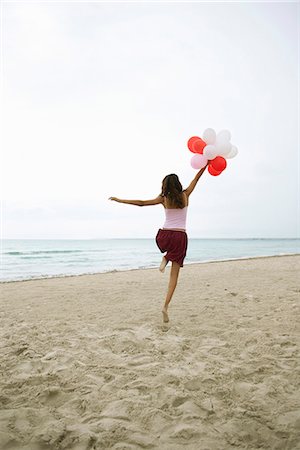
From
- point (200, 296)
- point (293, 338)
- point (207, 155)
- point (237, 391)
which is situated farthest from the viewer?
point (200, 296)

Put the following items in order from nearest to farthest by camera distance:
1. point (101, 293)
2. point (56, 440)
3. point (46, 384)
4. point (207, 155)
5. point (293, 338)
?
point (56, 440) → point (46, 384) → point (293, 338) → point (207, 155) → point (101, 293)

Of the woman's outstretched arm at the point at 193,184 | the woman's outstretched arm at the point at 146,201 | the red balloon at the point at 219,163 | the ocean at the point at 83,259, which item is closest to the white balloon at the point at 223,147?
the red balloon at the point at 219,163

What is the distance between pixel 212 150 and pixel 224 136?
0.96 feet

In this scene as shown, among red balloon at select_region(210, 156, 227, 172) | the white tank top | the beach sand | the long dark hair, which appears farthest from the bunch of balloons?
the beach sand

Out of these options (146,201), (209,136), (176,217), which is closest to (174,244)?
(176,217)

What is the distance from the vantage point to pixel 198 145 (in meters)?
4.52

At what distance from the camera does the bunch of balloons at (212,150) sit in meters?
4.39

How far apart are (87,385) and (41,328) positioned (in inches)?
72.4

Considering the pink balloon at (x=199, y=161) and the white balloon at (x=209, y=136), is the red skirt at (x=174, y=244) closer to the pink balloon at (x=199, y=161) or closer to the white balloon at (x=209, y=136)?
the pink balloon at (x=199, y=161)

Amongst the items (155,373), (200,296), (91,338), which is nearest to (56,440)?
(155,373)

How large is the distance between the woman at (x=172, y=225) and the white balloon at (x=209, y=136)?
84 cm

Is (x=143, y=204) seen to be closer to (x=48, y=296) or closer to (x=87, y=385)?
(x=87, y=385)

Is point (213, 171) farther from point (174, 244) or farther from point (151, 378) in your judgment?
point (151, 378)

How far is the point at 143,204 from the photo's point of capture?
13.6ft
